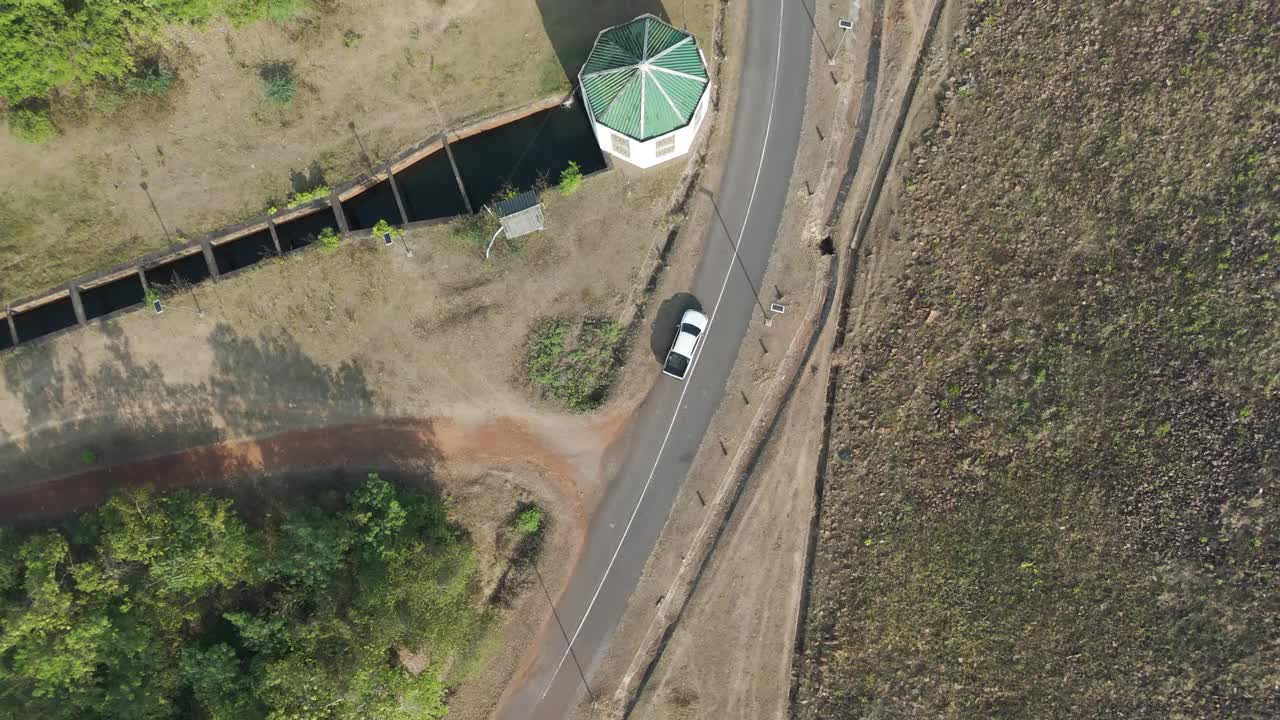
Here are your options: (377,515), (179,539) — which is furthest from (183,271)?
(377,515)

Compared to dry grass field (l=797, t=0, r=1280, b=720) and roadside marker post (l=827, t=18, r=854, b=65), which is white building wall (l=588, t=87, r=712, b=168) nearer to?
roadside marker post (l=827, t=18, r=854, b=65)

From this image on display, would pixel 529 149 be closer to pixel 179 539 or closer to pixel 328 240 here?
pixel 328 240

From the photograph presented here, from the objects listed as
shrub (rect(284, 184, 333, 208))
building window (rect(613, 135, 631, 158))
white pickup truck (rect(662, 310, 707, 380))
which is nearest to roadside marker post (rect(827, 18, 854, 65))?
building window (rect(613, 135, 631, 158))

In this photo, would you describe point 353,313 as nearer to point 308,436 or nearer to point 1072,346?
point 308,436

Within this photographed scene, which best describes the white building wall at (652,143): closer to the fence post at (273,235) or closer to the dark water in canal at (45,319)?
the fence post at (273,235)

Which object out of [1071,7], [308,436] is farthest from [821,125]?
[308,436]

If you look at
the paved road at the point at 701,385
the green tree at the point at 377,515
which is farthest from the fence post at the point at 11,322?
the paved road at the point at 701,385
